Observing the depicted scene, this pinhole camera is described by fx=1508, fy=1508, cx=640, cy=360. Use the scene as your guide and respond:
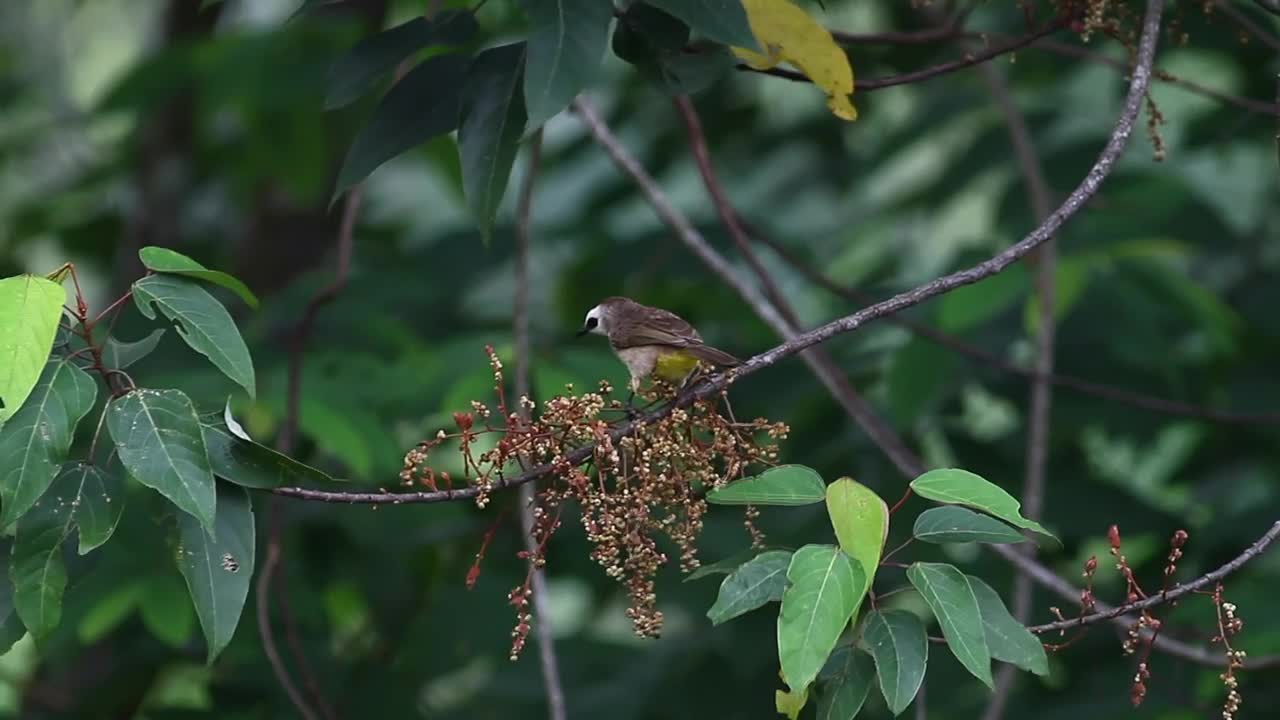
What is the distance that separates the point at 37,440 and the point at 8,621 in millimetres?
367

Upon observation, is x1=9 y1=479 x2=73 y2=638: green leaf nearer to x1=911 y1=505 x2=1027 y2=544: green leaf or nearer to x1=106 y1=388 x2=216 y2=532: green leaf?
x1=106 y1=388 x2=216 y2=532: green leaf

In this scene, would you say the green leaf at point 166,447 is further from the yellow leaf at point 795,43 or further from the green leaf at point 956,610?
the yellow leaf at point 795,43

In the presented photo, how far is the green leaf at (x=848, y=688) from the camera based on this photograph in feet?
7.00

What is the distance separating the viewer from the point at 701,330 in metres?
5.80

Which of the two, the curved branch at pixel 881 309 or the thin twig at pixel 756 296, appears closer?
the curved branch at pixel 881 309

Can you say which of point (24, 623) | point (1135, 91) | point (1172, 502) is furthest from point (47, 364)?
point (1172, 502)

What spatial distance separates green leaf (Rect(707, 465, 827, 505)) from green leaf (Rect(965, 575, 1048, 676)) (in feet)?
0.81

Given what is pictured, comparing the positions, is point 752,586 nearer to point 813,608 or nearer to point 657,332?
point 813,608

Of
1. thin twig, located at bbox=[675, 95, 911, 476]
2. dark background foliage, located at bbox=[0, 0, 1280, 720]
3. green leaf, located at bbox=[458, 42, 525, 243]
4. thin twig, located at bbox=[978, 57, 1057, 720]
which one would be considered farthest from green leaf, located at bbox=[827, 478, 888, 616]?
dark background foliage, located at bbox=[0, 0, 1280, 720]

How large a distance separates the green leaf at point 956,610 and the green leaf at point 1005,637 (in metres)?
0.03

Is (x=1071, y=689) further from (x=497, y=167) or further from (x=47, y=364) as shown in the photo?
(x=47, y=364)

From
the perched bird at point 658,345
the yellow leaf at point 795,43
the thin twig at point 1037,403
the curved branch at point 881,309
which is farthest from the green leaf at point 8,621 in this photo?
the thin twig at point 1037,403

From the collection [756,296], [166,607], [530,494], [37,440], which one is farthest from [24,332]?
[166,607]

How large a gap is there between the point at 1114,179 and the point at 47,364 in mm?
4386
